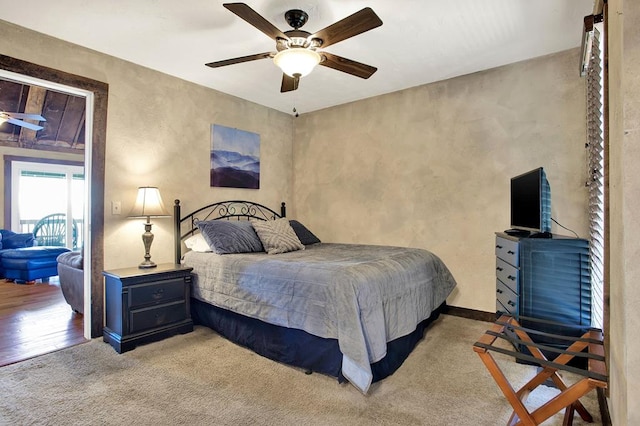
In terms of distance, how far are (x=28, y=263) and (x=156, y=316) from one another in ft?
12.0

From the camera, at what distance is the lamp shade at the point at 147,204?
3078 mm

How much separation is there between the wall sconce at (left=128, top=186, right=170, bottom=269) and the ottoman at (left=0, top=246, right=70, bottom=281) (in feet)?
10.8

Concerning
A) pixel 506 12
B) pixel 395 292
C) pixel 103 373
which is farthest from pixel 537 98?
pixel 103 373

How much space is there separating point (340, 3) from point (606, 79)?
162 cm

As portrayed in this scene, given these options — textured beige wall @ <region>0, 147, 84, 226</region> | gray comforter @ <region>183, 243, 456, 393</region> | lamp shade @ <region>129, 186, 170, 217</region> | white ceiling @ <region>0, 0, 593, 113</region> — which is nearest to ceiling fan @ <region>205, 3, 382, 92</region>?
white ceiling @ <region>0, 0, 593, 113</region>

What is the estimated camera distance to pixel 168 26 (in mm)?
2613

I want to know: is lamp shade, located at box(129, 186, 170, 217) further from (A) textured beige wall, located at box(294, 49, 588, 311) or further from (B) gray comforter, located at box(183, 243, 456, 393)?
(A) textured beige wall, located at box(294, 49, 588, 311)

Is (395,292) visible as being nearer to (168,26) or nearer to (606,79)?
(606,79)

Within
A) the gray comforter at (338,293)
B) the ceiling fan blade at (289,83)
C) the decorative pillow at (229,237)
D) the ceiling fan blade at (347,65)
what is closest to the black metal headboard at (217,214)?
the decorative pillow at (229,237)

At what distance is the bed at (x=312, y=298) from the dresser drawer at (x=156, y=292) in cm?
18

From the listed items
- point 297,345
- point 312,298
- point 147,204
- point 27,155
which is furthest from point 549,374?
point 27,155

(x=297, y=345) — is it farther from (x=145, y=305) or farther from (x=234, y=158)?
(x=234, y=158)

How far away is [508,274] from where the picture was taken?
8.61 feet

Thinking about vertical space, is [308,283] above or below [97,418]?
above
